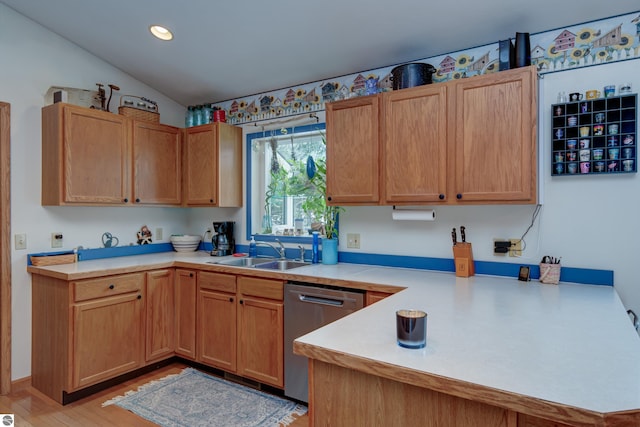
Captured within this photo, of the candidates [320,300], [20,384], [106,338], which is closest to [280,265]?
[320,300]

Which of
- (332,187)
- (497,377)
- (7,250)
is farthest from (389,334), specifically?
Result: (7,250)

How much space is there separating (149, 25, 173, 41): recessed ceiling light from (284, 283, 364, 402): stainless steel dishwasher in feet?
6.70

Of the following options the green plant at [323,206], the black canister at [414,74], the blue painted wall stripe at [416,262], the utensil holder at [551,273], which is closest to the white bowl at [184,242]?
the blue painted wall stripe at [416,262]

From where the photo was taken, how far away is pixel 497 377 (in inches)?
38.2

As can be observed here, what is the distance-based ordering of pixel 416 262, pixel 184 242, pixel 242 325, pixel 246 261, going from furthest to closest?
1. pixel 184 242
2. pixel 246 261
3. pixel 242 325
4. pixel 416 262

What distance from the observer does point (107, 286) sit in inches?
109

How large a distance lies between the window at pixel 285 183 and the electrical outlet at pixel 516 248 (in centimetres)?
146

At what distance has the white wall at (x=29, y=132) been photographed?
2799mm

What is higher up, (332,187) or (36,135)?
(36,135)

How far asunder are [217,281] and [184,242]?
107 centimetres

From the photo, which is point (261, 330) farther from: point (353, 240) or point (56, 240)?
point (56, 240)

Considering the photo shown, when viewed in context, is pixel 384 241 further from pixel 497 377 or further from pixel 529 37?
pixel 497 377

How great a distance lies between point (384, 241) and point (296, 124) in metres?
1.29

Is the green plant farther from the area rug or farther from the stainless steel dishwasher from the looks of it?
the area rug
